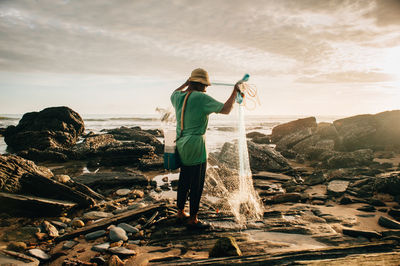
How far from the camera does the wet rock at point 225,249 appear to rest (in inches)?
110

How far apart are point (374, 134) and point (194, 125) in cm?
1361

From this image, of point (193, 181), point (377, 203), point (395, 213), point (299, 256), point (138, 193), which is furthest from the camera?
point (138, 193)

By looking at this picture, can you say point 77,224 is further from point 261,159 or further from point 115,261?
point 261,159

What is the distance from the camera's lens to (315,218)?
174 inches

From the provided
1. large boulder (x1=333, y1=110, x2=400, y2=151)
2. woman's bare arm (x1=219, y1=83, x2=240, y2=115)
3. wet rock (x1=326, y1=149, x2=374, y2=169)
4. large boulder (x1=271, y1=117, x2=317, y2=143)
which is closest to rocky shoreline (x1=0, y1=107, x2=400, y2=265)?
wet rock (x1=326, y1=149, x2=374, y2=169)

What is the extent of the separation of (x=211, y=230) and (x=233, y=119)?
217 centimetres

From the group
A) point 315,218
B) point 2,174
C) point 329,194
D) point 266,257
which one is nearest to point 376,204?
point 329,194

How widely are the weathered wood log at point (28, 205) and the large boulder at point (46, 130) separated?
38.6ft

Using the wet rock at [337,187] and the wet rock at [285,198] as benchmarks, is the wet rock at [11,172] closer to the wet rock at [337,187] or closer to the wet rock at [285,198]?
the wet rock at [285,198]

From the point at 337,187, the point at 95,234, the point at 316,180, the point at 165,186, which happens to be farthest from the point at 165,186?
the point at 337,187

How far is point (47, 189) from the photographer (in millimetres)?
4777

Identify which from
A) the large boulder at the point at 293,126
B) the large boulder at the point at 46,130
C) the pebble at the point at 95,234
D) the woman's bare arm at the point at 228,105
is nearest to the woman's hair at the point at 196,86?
the woman's bare arm at the point at 228,105

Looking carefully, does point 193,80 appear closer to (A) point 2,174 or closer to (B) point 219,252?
(B) point 219,252

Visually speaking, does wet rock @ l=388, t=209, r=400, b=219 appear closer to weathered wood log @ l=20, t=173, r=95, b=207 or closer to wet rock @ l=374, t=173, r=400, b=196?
wet rock @ l=374, t=173, r=400, b=196
